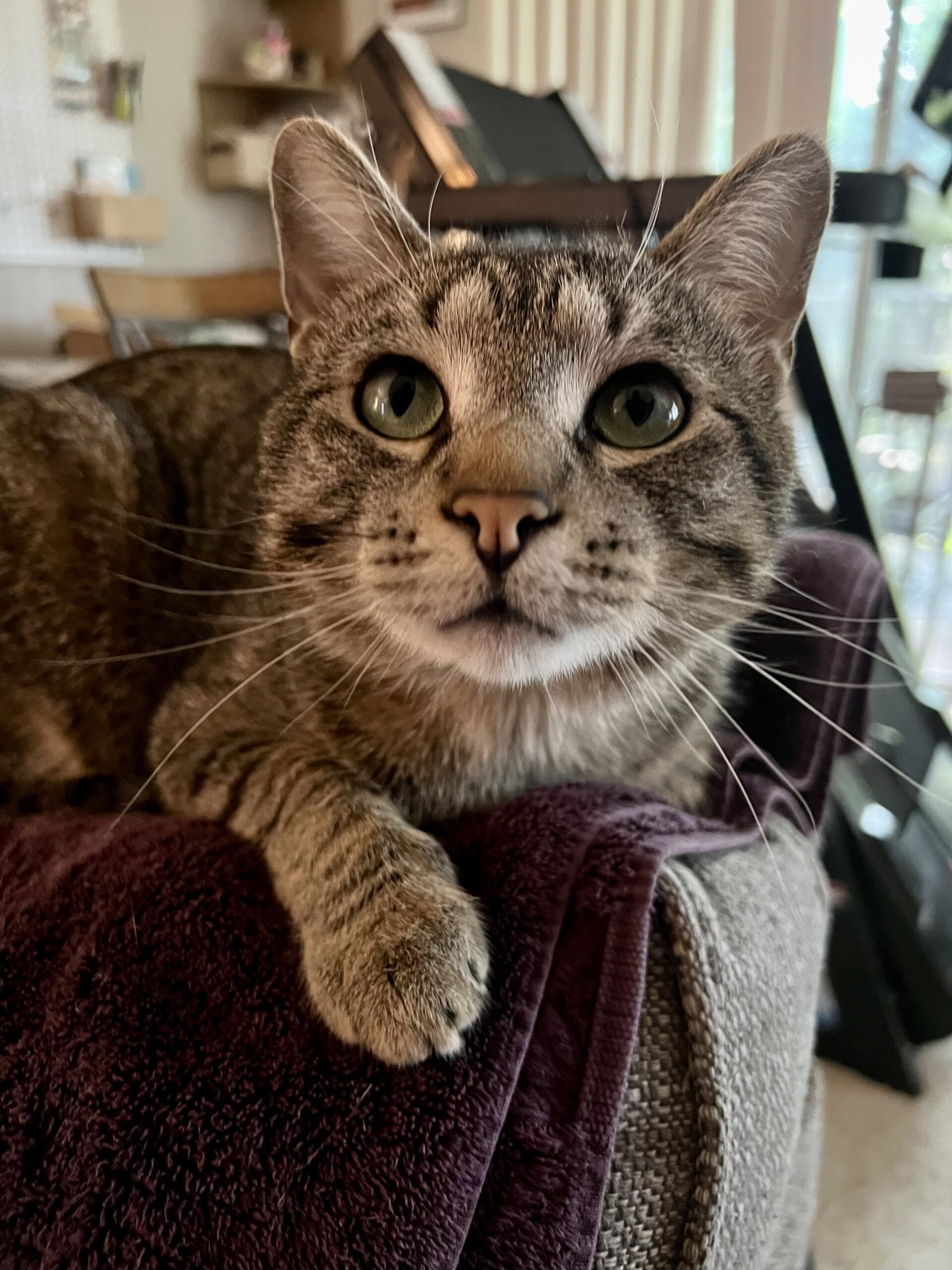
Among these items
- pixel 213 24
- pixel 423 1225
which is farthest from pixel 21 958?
pixel 213 24

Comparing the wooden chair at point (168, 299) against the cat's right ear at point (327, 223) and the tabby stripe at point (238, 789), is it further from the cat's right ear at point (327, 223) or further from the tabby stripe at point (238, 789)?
the tabby stripe at point (238, 789)

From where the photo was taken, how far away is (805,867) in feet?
3.14

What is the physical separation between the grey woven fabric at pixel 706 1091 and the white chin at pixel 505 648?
0.18 m

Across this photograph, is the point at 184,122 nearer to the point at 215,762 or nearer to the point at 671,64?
the point at 671,64

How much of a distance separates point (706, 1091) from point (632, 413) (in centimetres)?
53

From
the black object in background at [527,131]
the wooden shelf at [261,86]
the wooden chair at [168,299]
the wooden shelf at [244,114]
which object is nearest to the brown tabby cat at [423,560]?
the black object in background at [527,131]

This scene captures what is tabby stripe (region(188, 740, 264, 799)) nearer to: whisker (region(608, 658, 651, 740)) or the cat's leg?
the cat's leg

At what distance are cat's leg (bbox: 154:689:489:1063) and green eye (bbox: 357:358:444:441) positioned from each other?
325mm

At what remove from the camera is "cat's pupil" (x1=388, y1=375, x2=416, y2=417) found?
82 cm

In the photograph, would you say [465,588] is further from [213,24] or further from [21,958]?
[213,24]

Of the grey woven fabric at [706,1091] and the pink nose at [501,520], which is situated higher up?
the pink nose at [501,520]

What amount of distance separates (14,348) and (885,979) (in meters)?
2.85

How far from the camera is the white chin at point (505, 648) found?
70cm

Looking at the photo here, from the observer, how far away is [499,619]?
0.69m
